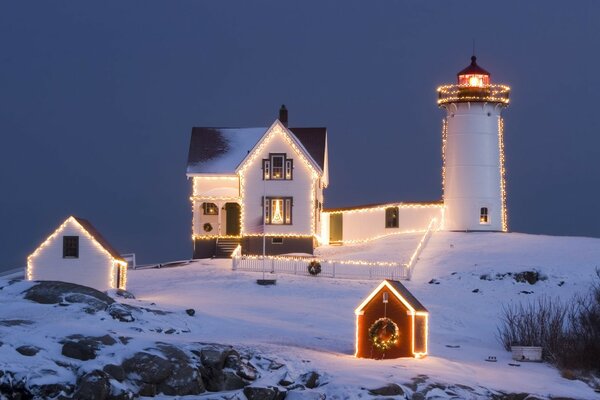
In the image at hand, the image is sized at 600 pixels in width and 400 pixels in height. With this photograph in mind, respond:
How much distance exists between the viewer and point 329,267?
6003 centimetres

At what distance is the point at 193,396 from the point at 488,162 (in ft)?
136

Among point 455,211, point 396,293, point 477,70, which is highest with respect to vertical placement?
point 477,70

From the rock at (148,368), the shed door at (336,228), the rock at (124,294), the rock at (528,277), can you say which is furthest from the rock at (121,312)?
the shed door at (336,228)

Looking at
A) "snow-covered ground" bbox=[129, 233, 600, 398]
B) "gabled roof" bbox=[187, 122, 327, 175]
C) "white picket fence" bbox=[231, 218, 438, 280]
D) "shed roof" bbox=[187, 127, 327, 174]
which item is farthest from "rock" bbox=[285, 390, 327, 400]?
"shed roof" bbox=[187, 127, 327, 174]

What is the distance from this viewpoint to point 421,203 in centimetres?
7181

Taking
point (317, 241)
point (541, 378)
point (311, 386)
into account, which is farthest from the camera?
point (317, 241)

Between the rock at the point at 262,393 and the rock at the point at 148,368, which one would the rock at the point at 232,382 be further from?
the rock at the point at 148,368

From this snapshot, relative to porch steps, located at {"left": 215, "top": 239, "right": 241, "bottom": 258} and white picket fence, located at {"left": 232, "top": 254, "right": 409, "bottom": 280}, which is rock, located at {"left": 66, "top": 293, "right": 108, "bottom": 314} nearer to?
white picket fence, located at {"left": 232, "top": 254, "right": 409, "bottom": 280}

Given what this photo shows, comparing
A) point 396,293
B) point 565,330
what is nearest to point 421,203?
point 565,330

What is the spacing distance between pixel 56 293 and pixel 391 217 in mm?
31831

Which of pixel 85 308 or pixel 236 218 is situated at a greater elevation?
pixel 236 218

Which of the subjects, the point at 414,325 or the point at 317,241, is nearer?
the point at 414,325

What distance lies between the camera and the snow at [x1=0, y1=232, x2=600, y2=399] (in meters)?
36.6

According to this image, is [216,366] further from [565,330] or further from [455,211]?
[455,211]
